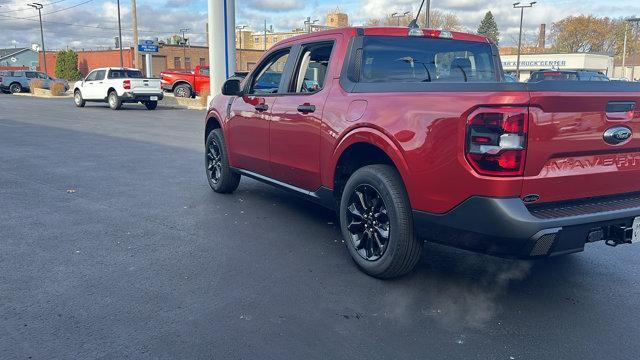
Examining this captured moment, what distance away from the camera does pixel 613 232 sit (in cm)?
334

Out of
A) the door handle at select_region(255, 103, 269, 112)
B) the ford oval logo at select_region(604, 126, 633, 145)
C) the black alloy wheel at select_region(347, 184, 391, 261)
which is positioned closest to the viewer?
the ford oval logo at select_region(604, 126, 633, 145)

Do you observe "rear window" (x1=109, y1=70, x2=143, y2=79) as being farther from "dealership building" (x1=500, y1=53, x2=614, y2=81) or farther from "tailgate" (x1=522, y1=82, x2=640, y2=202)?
"dealership building" (x1=500, y1=53, x2=614, y2=81)

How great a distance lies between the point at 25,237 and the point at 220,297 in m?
2.41

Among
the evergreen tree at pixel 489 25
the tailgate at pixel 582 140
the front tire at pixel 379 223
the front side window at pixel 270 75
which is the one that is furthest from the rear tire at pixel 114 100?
the evergreen tree at pixel 489 25

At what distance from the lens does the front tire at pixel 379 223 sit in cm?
364

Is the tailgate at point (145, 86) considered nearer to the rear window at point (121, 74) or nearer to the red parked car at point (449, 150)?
the rear window at point (121, 74)

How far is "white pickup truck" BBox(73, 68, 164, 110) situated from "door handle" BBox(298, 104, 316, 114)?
1900cm

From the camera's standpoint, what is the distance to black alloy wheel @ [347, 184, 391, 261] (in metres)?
3.88

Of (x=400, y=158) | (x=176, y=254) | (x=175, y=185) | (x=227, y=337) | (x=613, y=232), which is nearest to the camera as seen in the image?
(x=227, y=337)

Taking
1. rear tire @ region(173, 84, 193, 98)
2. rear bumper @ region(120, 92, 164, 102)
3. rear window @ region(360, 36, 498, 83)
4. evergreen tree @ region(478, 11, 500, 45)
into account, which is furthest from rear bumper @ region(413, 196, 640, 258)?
evergreen tree @ region(478, 11, 500, 45)

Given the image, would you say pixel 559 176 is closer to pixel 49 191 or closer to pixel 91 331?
pixel 91 331

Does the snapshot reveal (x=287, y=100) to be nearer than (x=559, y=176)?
No

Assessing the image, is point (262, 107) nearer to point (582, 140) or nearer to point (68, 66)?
point (582, 140)

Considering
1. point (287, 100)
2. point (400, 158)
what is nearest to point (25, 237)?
point (287, 100)
